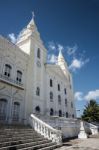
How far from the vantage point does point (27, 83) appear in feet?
59.6

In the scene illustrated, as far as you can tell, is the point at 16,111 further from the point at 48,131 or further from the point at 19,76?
the point at 48,131

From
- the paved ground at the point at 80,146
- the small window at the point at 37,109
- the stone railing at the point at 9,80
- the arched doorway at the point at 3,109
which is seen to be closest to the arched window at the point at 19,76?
the stone railing at the point at 9,80

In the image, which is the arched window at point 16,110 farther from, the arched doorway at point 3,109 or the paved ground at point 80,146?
the paved ground at point 80,146

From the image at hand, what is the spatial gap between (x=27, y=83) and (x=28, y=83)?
0.67ft

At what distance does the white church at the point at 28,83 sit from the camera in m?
15.0

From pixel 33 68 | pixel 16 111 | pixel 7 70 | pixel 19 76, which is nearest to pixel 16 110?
pixel 16 111

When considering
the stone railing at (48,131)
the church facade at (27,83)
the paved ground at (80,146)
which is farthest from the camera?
the church facade at (27,83)

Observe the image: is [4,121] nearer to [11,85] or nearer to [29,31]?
[11,85]

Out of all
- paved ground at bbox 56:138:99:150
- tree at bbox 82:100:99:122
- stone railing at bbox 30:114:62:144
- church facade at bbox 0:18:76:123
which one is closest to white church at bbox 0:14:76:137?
church facade at bbox 0:18:76:123

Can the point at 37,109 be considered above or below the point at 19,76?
below

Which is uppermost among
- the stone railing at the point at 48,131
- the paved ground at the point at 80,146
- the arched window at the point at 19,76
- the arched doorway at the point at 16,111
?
the arched window at the point at 19,76

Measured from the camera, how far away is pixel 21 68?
1803cm

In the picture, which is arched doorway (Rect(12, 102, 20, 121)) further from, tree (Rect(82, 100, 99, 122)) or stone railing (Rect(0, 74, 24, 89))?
tree (Rect(82, 100, 99, 122))

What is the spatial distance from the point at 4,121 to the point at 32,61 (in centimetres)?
980
